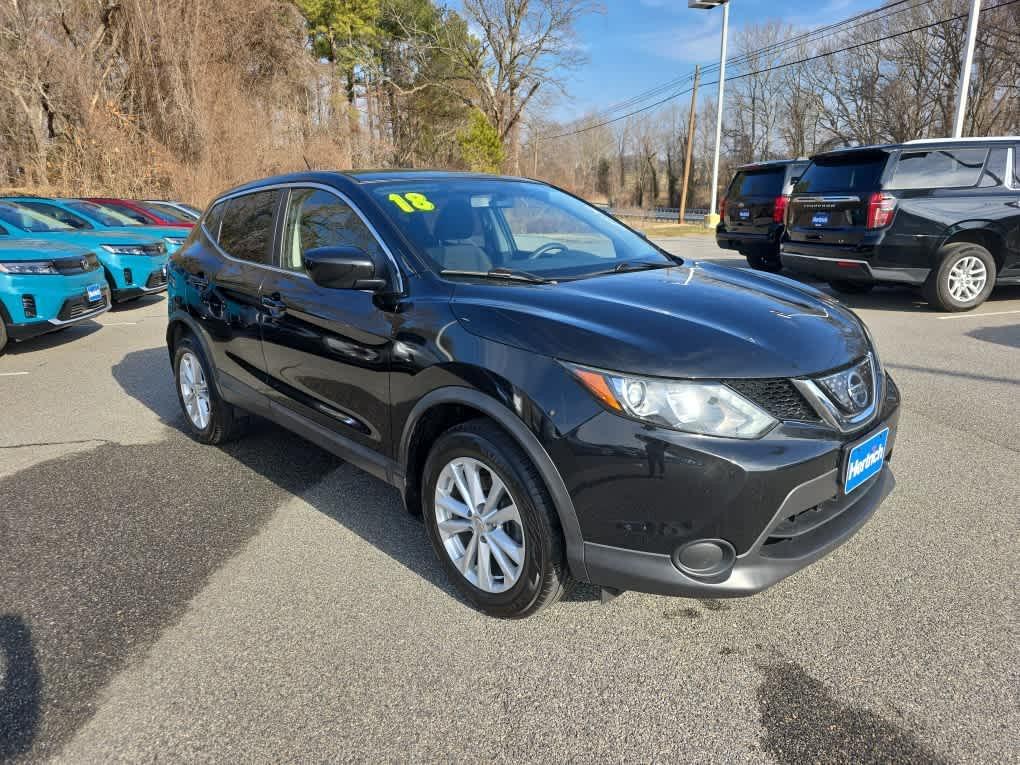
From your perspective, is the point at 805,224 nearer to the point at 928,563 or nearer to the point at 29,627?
the point at 928,563

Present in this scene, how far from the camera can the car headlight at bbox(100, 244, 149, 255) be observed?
10.1m

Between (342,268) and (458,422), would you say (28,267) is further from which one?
(458,422)

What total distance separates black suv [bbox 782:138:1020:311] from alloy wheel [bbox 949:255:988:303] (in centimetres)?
1

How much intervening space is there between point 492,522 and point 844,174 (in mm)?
7945

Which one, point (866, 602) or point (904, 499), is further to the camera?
point (904, 499)

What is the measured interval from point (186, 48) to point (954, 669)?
2690cm

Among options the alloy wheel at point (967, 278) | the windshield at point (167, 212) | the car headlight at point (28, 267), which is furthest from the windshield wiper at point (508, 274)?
the windshield at point (167, 212)

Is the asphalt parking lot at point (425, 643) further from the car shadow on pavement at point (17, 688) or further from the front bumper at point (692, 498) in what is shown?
the front bumper at point (692, 498)

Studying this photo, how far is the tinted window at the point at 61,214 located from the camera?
10402mm

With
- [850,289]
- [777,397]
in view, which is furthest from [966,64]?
[777,397]

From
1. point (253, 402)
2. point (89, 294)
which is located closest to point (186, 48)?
point (89, 294)

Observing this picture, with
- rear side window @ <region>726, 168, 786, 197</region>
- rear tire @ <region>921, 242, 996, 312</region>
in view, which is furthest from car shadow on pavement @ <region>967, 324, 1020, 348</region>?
rear side window @ <region>726, 168, 786, 197</region>

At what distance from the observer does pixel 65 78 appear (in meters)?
20.5

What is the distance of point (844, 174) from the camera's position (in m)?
8.52
